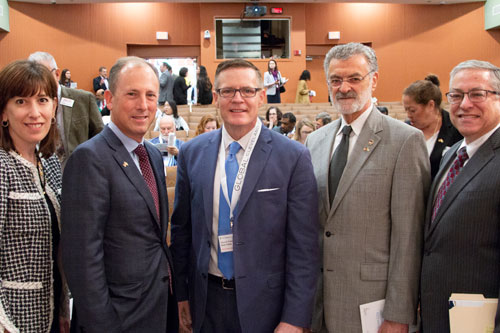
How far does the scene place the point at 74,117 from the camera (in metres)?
3.14

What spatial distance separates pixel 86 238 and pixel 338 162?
1.11m

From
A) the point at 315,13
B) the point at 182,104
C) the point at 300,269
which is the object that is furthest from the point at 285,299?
the point at 315,13

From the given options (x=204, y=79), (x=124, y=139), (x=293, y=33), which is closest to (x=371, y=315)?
(x=124, y=139)

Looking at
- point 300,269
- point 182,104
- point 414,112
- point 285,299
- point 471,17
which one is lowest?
point 285,299

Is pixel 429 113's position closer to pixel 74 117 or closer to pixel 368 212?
pixel 368 212

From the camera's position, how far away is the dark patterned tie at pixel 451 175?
1.76 m

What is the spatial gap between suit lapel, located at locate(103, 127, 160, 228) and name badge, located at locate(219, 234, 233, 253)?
271 mm

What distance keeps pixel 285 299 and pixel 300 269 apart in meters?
0.14

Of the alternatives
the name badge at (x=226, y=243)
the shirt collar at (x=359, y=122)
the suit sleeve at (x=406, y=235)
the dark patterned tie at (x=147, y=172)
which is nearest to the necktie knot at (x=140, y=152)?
the dark patterned tie at (x=147, y=172)

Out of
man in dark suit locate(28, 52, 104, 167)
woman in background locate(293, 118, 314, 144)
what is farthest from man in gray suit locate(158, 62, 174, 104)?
man in dark suit locate(28, 52, 104, 167)

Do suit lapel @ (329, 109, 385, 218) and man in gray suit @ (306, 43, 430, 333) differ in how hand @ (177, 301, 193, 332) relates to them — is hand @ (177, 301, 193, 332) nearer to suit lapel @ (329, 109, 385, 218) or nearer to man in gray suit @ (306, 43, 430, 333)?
man in gray suit @ (306, 43, 430, 333)

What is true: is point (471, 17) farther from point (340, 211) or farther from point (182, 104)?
point (340, 211)

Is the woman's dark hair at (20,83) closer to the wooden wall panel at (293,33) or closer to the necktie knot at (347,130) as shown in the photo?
the necktie knot at (347,130)

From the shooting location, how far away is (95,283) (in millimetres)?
1511
